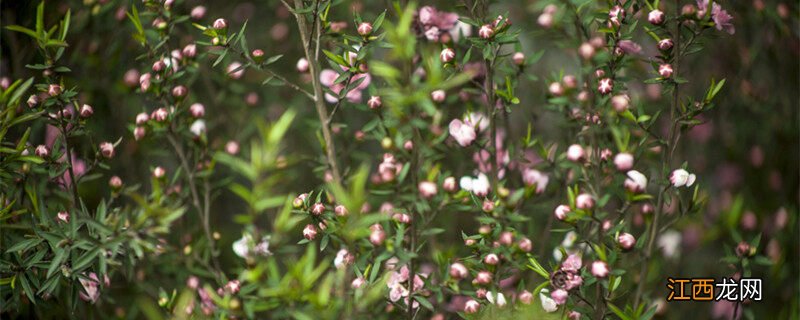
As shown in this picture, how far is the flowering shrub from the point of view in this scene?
809 millimetres

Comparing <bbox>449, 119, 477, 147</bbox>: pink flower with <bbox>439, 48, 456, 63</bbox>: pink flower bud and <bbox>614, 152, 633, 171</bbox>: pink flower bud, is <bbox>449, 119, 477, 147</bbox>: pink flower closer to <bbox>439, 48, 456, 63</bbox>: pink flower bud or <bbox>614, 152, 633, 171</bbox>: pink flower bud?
<bbox>439, 48, 456, 63</bbox>: pink flower bud

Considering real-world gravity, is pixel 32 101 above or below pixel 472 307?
above

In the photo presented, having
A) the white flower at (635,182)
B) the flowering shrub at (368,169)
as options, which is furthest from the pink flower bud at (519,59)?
the white flower at (635,182)

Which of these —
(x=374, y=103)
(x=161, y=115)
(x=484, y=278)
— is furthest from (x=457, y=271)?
(x=161, y=115)

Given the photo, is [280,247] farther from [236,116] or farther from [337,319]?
[236,116]

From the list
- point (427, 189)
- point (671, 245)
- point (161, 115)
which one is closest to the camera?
point (427, 189)

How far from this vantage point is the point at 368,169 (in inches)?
38.6

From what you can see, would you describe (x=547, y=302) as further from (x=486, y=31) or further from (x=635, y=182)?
(x=486, y=31)

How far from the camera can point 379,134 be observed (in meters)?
0.93

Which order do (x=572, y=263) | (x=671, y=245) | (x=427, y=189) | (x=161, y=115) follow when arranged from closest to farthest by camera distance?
(x=427, y=189) → (x=572, y=263) → (x=161, y=115) → (x=671, y=245)

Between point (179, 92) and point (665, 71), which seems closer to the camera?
point (665, 71)

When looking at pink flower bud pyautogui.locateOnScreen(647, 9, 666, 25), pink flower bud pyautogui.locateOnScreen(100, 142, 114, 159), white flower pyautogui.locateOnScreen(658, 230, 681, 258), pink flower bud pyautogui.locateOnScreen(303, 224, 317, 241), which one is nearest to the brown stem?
pink flower bud pyautogui.locateOnScreen(303, 224, 317, 241)

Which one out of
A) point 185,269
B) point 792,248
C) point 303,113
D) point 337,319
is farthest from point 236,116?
point 792,248

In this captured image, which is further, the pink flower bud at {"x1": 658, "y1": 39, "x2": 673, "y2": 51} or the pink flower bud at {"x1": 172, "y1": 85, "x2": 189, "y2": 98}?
the pink flower bud at {"x1": 172, "y1": 85, "x2": 189, "y2": 98}
